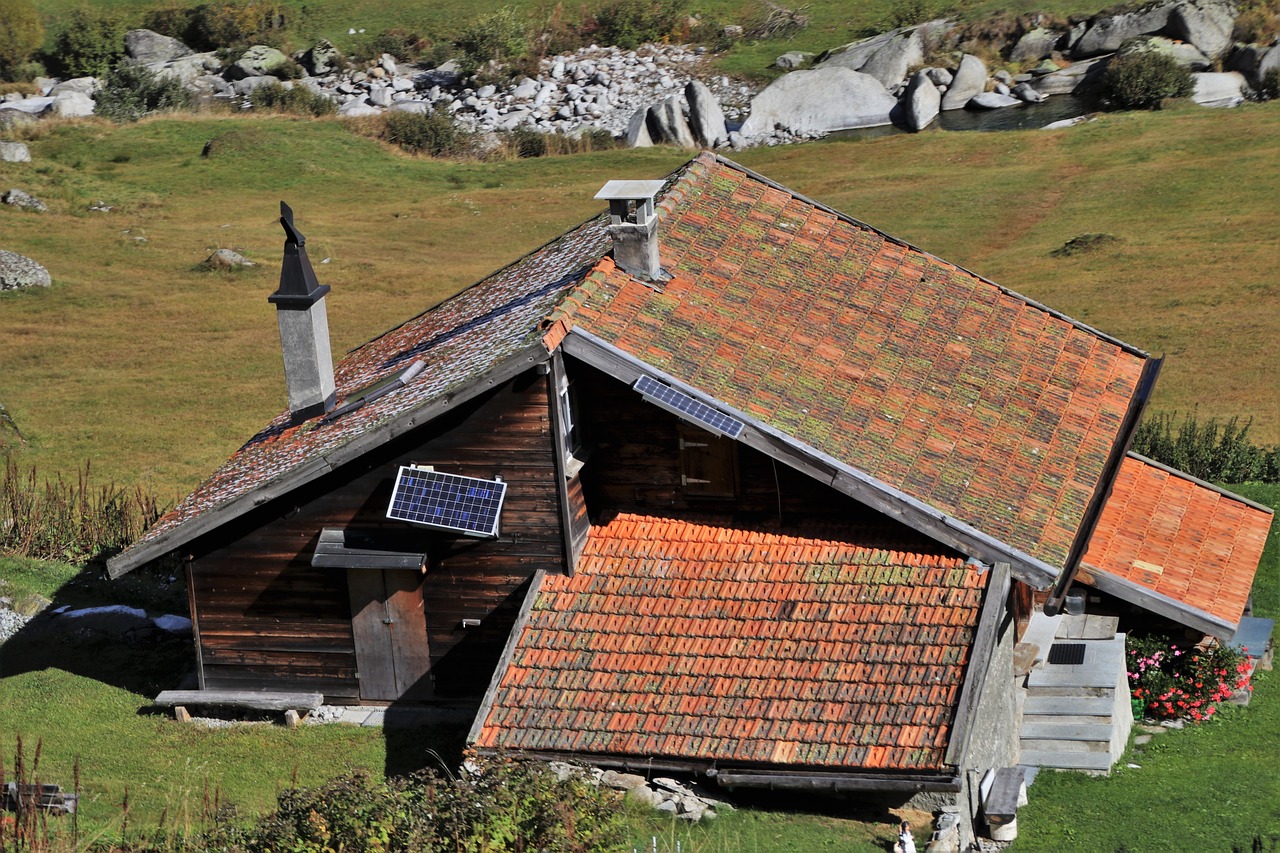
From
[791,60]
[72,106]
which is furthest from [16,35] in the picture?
[791,60]

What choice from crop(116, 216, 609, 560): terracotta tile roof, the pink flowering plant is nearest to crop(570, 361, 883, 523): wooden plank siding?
crop(116, 216, 609, 560): terracotta tile roof

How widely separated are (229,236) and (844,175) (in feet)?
72.6

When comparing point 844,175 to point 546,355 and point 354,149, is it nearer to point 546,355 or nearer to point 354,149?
point 354,149

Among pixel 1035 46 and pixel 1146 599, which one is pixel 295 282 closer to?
pixel 1146 599

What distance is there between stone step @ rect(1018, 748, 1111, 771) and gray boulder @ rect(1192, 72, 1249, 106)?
4643cm

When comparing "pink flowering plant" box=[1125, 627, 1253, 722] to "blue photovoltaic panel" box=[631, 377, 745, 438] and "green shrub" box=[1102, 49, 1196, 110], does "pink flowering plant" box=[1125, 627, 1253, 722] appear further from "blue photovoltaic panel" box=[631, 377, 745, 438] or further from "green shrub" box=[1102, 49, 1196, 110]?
"green shrub" box=[1102, 49, 1196, 110]

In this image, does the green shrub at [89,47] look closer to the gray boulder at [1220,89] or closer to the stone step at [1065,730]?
the gray boulder at [1220,89]

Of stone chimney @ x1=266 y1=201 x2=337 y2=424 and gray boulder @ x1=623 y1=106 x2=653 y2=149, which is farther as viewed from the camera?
gray boulder @ x1=623 y1=106 x2=653 y2=149

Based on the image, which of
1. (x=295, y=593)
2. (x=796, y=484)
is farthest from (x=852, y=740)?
(x=295, y=593)

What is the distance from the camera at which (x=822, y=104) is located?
62.4 m

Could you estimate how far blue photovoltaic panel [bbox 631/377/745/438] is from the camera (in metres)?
15.7

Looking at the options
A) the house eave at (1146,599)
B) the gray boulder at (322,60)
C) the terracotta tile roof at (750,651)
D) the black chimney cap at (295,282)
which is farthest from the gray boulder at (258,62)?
the house eave at (1146,599)

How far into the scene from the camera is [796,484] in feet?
54.0

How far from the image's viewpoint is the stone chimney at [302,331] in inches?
672
